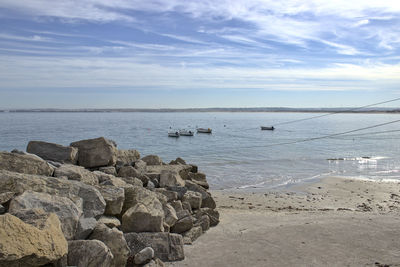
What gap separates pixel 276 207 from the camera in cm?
1521

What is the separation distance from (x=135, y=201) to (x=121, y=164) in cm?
333

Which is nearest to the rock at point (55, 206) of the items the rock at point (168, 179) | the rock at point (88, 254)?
the rock at point (88, 254)

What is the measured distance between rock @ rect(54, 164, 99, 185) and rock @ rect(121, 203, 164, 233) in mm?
1427

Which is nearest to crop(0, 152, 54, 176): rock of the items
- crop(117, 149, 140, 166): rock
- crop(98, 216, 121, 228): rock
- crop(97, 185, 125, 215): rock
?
crop(97, 185, 125, 215): rock

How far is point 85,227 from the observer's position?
6012mm

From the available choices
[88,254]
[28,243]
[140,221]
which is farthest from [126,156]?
[28,243]

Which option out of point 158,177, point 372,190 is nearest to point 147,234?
point 158,177

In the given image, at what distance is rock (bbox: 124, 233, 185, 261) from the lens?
677 centimetres

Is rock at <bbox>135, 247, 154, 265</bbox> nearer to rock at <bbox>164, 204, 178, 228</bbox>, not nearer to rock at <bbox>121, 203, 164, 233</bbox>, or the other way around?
rock at <bbox>121, 203, 164, 233</bbox>

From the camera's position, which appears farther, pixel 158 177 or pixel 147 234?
pixel 158 177

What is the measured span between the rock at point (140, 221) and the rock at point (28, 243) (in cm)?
213

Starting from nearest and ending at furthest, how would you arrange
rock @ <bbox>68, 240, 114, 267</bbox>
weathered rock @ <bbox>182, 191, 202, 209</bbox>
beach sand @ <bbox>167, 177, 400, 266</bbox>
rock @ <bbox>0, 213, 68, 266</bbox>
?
rock @ <bbox>0, 213, 68, 266</bbox> < rock @ <bbox>68, 240, 114, 267</bbox> < beach sand @ <bbox>167, 177, 400, 266</bbox> < weathered rock @ <bbox>182, 191, 202, 209</bbox>

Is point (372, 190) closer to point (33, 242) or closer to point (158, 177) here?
point (158, 177)

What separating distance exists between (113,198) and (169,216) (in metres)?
1.48
